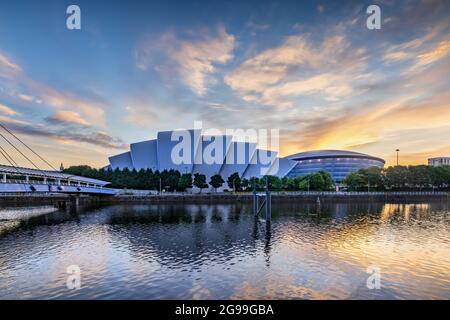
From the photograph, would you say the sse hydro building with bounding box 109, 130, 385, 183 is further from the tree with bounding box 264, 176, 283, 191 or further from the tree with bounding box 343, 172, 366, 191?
the tree with bounding box 343, 172, 366, 191

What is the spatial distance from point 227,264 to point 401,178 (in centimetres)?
9160

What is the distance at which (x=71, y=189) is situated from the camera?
157ft

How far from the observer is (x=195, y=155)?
10350 centimetres

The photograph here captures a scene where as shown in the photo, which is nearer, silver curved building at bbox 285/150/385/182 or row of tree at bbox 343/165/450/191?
row of tree at bbox 343/165/450/191

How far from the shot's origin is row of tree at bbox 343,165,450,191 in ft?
291

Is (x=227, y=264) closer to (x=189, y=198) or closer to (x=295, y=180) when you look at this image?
(x=189, y=198)

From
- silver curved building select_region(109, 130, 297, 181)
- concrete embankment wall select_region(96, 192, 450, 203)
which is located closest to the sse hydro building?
silver curved building select_region(109, 130, 297, 181)

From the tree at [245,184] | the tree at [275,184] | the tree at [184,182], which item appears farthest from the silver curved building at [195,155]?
the tree at [275,184]

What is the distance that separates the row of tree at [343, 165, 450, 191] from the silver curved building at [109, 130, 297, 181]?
38.7 meters

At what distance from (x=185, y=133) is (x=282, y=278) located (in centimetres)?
8930
